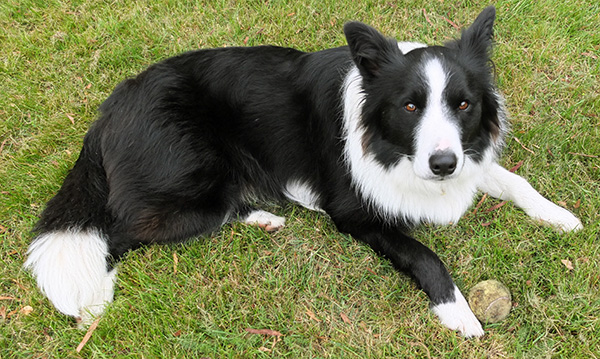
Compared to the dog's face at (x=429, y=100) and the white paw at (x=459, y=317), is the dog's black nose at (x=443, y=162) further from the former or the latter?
the white paw at (x=459, y=317)

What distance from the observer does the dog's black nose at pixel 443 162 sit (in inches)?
90.0

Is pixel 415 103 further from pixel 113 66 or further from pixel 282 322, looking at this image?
pixel 113 66

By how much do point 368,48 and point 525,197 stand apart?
1.53 m

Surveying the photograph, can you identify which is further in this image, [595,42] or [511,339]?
[595,42]

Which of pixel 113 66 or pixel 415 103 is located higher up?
pixel 415 103

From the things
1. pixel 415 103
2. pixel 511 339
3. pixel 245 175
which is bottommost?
pixel 511 339

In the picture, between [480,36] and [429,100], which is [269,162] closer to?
[429,100]

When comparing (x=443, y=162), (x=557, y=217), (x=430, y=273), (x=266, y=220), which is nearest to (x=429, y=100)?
(x=443, y=162)

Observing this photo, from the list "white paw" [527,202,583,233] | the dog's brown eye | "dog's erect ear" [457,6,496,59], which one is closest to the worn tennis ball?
"white paw" [527,202,583,233]

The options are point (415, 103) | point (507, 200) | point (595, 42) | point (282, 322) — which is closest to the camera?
point (415, 103)

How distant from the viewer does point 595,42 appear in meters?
4.07

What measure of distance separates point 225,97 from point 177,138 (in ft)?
1.38

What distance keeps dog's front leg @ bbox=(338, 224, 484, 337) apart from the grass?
0.27 feet

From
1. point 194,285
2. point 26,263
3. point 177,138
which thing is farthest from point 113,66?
point 194,285
